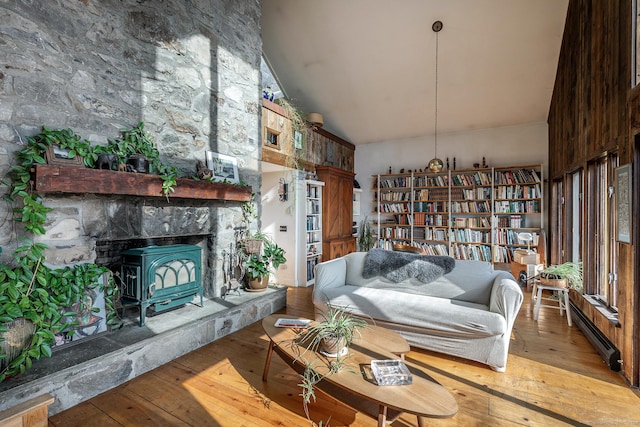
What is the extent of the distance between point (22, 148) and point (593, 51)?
17.1 ft

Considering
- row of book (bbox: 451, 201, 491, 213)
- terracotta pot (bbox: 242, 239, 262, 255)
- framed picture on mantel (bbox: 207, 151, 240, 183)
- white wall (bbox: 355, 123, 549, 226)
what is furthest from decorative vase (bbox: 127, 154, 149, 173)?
row of book (bbox: 451, 201, 491, 213)

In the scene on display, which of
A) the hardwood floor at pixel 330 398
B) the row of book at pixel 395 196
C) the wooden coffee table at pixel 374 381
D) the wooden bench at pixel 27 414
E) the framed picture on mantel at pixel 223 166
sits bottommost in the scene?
the hardwood floor at pixel 330 398

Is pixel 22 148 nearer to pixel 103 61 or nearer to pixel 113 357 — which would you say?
pixel 103 61

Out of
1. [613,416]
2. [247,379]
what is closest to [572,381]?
[613,416]

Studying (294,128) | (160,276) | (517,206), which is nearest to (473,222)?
(517,206)

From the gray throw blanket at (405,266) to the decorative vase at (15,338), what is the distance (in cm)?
288

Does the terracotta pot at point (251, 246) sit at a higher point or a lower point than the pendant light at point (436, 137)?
lower

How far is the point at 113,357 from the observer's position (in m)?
2.21

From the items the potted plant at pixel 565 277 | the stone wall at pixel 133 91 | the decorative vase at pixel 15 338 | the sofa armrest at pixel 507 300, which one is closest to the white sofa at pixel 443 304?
the sofa armrest at pixel 507 300

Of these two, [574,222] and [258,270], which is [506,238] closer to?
[574,222]

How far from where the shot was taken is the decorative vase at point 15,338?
1880 mm

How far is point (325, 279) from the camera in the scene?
11.4 ft

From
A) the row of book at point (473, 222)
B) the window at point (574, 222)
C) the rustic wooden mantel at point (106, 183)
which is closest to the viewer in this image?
the rustic wooden mantel at point (106, 183)

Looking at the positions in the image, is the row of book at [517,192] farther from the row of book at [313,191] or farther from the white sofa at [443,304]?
the row of book at [313,191]
